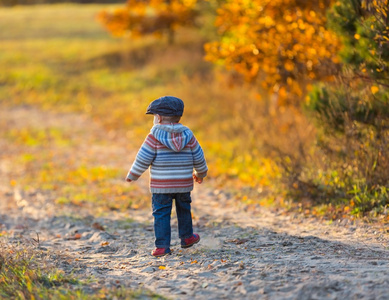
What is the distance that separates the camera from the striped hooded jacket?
5.33 m

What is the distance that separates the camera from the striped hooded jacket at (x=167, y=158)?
5.33 m

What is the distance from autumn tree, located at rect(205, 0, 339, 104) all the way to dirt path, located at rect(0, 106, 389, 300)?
7.83 feet

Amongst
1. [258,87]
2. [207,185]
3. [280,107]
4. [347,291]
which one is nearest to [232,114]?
[258,87]

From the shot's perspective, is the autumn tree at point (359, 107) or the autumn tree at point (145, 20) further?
the autumn tree at point (145, 20)

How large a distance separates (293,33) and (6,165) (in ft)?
21.9

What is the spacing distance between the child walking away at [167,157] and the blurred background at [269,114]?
2.38 m

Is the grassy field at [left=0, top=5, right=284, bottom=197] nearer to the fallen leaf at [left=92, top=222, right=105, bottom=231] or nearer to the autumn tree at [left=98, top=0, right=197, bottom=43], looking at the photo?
the autumn tree at [left=98, top=0, right=197, bottom=43]

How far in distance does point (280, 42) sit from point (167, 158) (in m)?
4.72

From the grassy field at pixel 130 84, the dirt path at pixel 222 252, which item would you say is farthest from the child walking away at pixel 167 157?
the grassy field at pixel 130 84

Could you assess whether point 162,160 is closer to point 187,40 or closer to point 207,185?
point 207,185

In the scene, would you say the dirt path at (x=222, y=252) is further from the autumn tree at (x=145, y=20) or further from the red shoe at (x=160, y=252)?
the autumn tree at (x=145, y=20)

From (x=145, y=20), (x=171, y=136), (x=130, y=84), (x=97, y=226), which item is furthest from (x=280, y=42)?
(x=145, y=20)

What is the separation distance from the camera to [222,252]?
218 inches

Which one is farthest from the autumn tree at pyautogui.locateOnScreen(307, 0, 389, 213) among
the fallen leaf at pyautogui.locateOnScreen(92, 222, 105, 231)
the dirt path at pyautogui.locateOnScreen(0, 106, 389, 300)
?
the fallen leaf at pyautogui.locateOnScreen(92, 222, 105, 231)
